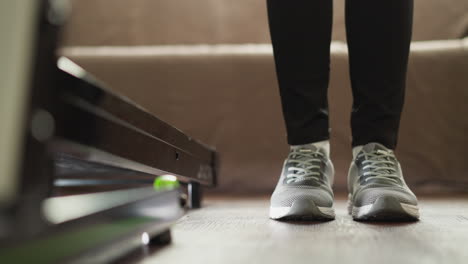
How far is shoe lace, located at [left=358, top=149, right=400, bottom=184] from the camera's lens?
0.93 metres

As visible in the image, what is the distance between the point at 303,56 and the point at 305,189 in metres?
0.26

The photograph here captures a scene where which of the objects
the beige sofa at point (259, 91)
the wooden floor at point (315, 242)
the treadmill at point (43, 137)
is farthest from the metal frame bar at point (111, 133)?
the beige sofa at point (259, 91)

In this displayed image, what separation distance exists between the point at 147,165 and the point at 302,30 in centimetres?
40

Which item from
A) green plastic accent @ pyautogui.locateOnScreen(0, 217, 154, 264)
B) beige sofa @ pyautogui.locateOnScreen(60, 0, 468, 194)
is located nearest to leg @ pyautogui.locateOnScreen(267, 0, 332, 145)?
green plastic accent @ pyautogui.locateOnScreen(0, 217, 154, 264)

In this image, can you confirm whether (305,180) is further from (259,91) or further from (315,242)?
(259,91)

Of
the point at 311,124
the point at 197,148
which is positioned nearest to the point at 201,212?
the point at 197,148

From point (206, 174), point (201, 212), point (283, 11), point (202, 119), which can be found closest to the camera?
point (283, 11)

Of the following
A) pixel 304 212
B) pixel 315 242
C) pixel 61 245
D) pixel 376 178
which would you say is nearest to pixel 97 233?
pixel 61 245

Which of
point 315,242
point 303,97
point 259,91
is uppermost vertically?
point 259,91

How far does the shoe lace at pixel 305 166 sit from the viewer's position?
948 mm

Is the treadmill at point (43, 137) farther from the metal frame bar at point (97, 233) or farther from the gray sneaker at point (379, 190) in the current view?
the gray sneaker at point (379, 190)

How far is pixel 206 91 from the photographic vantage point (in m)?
1.85

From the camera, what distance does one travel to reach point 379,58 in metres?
0.93

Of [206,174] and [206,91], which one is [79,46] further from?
[206,174]
